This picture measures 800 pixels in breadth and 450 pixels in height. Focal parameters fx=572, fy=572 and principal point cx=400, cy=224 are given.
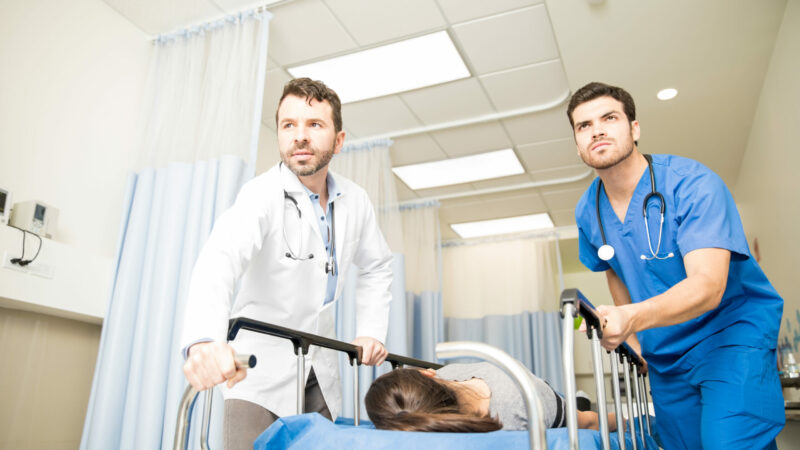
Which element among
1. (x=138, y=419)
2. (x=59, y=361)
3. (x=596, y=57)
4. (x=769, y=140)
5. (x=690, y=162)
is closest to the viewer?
(x=690, y=162)

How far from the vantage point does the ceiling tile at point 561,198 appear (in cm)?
536

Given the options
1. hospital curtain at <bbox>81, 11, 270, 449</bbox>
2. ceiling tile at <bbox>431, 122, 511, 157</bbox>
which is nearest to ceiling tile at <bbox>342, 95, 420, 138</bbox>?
ceiling tile at <bbox>431, 122, 511, 157</bbox>

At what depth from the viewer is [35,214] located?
7.24ft

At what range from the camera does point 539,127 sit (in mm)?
4160

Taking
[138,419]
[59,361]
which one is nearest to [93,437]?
[138,419]

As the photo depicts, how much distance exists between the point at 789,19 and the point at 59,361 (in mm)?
3702

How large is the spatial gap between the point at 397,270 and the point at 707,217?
2919 millimetres

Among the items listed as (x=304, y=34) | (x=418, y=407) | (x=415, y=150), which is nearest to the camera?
(x=418, y=407)

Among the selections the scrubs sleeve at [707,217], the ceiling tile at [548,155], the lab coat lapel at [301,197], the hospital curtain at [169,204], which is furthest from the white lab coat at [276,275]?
the ceiling tile at [548,155]

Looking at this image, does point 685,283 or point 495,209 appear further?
point 495,209

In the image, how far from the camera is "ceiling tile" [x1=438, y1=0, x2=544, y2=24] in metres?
2.93

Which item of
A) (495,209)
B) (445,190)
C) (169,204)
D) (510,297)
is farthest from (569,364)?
(510,297)

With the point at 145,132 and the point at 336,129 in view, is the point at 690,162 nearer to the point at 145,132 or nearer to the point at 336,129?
the point at 336,129

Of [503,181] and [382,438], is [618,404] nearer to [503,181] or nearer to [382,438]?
[382,438]
